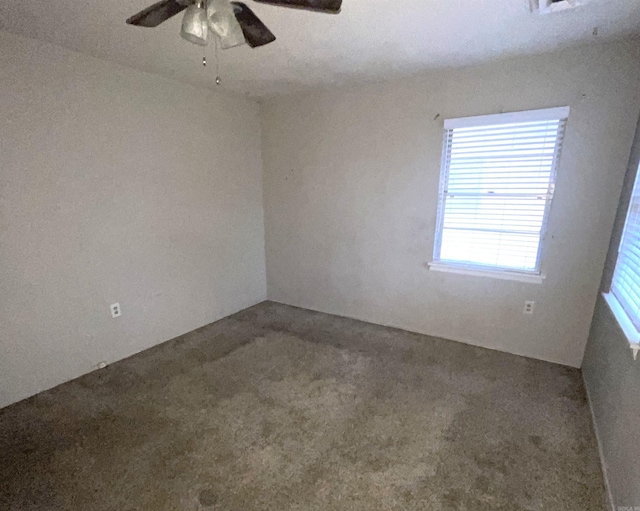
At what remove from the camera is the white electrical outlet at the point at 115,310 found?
2.69 metres

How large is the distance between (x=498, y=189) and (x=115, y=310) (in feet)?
10.9

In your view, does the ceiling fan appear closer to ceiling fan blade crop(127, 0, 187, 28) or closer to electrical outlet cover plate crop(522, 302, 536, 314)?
ceiling fan blade crop(127, 0, 187, 28)

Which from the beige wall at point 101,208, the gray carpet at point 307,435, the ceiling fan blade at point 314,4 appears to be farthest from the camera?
the beige wall at point 101,208

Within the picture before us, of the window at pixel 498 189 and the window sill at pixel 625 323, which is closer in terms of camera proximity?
the window sill at pixel 625 323

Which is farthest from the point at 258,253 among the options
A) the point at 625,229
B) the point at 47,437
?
the point at 625,229

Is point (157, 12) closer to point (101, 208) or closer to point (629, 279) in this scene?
point (101, 208)

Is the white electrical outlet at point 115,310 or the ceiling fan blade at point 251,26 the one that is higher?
the ceiling fan blade at point 251,26

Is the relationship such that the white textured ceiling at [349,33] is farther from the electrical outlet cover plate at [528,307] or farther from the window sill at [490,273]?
the electrical outlet cover plate at [528,307]

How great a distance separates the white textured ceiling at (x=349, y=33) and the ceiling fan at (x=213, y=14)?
39cm

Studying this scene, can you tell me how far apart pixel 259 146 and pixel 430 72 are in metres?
1.97

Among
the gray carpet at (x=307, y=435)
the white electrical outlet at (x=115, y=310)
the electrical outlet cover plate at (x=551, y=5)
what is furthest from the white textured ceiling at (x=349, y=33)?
the gray carpet at (x=307, y=435)

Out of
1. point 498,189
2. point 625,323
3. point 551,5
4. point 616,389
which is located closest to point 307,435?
point 616,389

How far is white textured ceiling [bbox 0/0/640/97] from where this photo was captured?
69.4 inches

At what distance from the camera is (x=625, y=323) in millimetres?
1707
